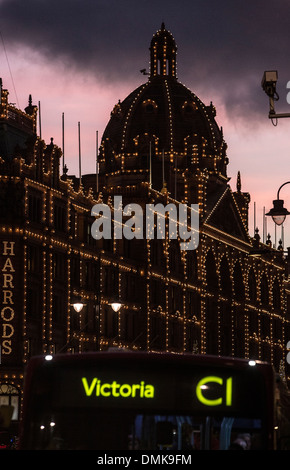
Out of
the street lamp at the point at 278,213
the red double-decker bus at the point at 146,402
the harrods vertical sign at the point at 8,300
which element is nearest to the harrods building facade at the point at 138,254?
the harrods vertical sign at the point at 8,300

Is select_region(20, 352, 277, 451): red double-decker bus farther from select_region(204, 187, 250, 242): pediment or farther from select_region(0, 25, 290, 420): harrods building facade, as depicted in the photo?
select_region(204, 187, 250, 242): pediment

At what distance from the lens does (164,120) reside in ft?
456

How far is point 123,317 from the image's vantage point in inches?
3812

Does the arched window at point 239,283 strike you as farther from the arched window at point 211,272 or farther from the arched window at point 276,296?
the arched window at point 276,296

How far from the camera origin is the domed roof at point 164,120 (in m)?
138

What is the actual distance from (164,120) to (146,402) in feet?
402

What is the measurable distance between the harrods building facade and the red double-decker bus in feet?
127

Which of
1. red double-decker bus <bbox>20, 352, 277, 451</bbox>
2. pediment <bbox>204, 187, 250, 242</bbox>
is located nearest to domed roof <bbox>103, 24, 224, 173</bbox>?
pediment <bbox>204, 187, 250, 242</bbox>

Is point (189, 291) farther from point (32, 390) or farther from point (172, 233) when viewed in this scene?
point (32, 390)

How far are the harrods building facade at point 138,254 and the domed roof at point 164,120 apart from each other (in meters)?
0.17

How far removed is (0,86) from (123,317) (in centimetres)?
A: 2466

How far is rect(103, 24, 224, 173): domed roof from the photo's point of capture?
452 ft
